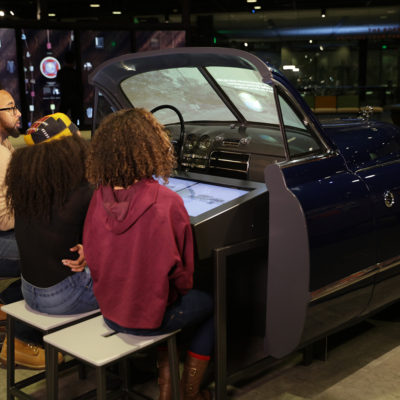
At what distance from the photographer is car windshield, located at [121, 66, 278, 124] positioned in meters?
3.26

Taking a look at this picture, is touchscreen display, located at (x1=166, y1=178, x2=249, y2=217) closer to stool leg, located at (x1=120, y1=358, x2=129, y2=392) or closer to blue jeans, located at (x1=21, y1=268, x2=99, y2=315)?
blue jeans, located at (x1=21, y1=268, x2=99, y2=315)

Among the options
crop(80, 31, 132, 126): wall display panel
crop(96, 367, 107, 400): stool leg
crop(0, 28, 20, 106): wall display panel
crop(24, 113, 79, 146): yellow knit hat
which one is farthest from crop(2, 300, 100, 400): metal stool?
crop(80, 31, 132, 126): wall display panel

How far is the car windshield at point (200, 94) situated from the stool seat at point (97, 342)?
148cm

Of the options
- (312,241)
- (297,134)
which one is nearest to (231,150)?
(297,134)

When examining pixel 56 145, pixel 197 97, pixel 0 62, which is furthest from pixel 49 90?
pixel 56 145

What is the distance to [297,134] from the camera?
2.73 m

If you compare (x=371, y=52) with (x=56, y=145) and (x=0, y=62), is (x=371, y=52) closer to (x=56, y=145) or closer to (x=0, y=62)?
(x=0, y=62)

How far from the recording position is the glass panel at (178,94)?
3.37 metres

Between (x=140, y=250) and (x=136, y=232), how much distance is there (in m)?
0.07

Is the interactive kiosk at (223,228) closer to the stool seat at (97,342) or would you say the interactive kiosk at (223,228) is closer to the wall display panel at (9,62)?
the stool seat at (97,342)

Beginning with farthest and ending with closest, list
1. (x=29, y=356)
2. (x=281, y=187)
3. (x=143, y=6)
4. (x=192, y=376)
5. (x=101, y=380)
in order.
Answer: (x=143, y=6), (x=29, y=356), (x=192, y=376), (x=281, y=187), (x=101, y=380)

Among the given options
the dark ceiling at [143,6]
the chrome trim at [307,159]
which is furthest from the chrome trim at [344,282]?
the dark ceiling at [143,6]

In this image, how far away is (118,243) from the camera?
7.30 ft

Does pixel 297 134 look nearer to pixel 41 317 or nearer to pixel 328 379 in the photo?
pixel 328 379
